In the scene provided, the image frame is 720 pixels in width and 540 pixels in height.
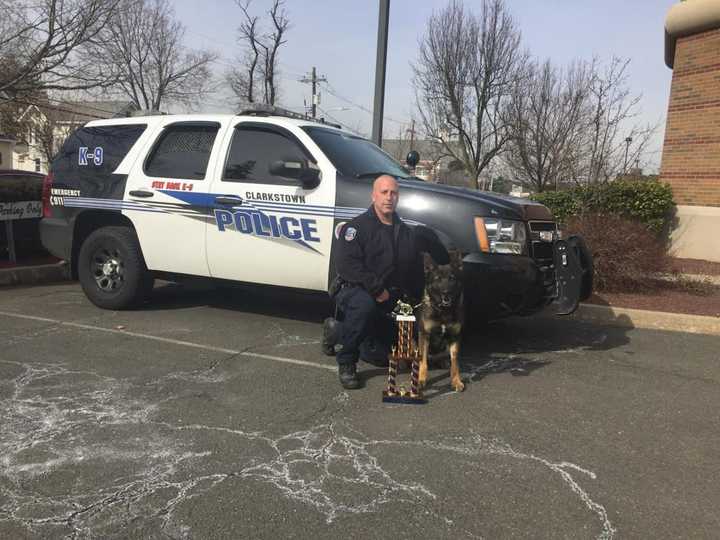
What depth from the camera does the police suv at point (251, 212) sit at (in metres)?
4.61

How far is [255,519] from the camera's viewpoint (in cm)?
247

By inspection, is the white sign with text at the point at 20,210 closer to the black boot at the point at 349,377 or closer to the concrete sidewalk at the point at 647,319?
the black boot at the point at 349,377

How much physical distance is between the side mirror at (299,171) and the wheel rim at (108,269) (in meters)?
2.30

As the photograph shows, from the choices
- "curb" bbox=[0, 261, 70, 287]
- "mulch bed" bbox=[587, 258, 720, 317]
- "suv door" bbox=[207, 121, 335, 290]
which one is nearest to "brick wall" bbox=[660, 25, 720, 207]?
"mulch bed" bbox=[587, 258, 720, 317]

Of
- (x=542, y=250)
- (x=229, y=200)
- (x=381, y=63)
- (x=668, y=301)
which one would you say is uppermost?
(x=381, y=63)

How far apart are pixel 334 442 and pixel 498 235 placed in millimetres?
2204

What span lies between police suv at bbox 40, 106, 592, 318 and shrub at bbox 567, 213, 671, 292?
7.84 feet

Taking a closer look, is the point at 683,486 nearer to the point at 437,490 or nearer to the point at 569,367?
the point at 437,490

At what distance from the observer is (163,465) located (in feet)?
9.60

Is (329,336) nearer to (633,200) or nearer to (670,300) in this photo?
(670,300)

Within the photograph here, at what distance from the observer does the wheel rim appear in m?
6.10

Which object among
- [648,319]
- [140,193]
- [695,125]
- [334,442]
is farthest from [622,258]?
[140,193]

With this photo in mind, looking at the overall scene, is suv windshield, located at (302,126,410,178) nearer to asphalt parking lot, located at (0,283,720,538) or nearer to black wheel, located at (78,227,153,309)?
asphalt parking lot, located at (0,283,720,538)

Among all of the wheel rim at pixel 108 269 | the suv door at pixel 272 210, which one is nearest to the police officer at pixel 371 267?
the suv door at pixel 272 210
